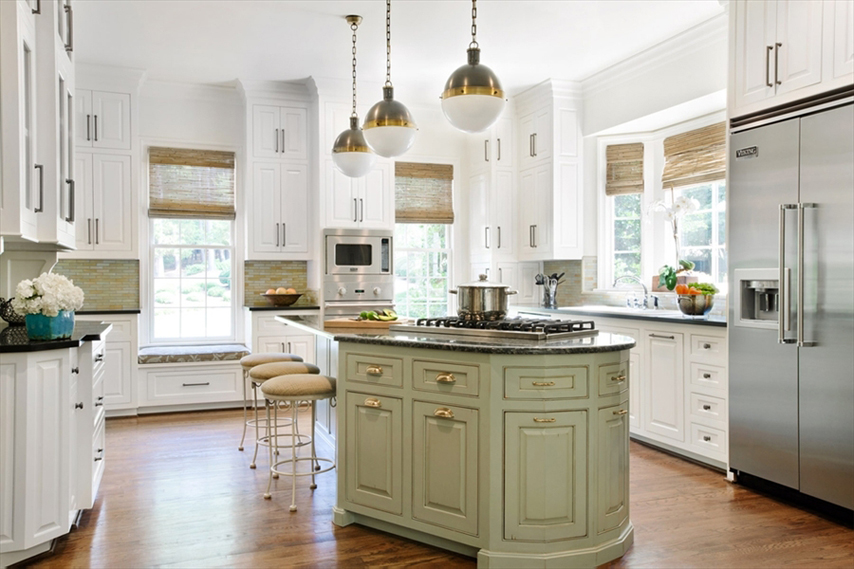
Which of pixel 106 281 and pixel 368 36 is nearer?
pixel 368 36

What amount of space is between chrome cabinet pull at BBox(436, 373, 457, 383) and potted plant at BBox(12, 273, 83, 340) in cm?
164

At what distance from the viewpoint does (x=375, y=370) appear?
3020 mm

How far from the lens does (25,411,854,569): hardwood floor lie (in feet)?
9.12

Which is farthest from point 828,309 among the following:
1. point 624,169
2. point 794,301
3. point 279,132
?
point 279,132

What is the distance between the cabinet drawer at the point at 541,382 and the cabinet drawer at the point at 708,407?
1.82 meters

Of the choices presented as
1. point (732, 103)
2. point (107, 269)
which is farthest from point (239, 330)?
point (732, 103)

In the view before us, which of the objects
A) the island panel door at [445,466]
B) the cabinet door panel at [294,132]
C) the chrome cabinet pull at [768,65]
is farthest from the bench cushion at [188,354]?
the chrome cabinet pull at [768,65]

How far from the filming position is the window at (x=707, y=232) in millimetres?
5008

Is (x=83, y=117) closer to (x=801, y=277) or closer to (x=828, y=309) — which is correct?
(x=801, y=277)

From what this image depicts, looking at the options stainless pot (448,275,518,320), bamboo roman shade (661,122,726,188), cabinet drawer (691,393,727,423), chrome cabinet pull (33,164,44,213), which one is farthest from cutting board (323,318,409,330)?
bamboo roman shade (661,122,726,188)

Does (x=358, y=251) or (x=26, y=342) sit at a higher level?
(x=358, y=251)

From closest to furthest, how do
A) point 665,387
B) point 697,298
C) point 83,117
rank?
point 697,298, point 665,387, point 83,117

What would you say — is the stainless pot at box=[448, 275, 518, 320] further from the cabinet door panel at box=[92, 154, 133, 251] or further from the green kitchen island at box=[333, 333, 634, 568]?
the cabinet door panel at box=[92, 154, 133, 251]

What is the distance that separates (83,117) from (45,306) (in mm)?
3573
